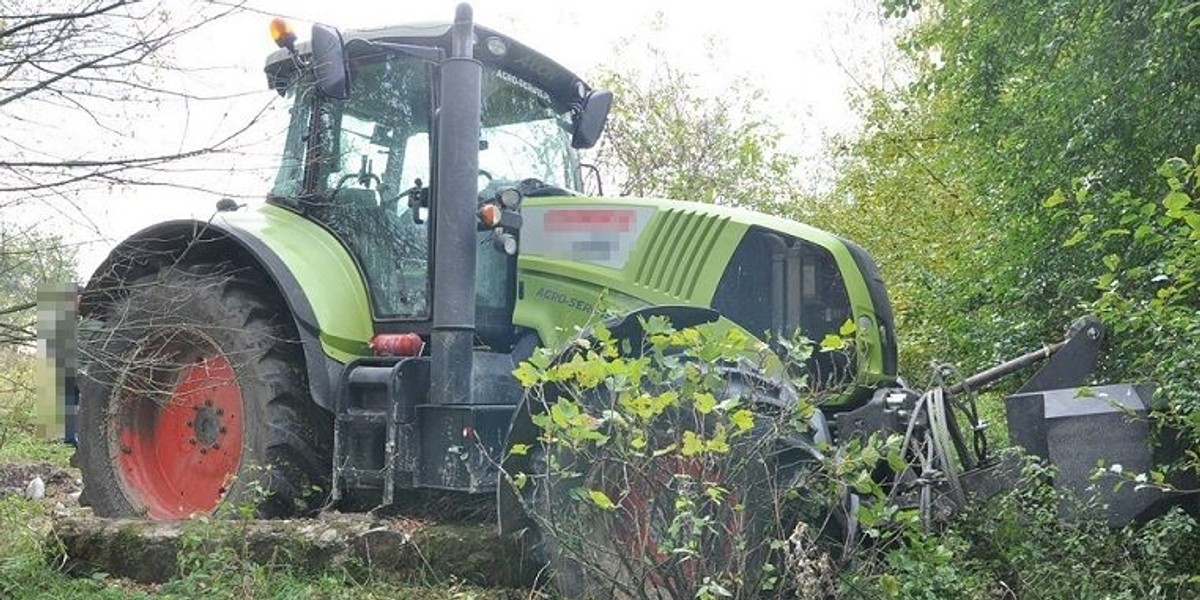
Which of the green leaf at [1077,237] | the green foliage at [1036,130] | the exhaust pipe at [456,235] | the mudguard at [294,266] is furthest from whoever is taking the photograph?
the green foliage at [1036,130]

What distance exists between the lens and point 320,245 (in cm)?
548

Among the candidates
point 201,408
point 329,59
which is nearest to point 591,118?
point 329,59

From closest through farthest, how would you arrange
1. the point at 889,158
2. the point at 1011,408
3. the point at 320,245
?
the point at 1011,408
the point at 320,245
the point at 889,158

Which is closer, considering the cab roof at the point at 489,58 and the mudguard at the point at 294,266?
the mudguard at the point at 294,266

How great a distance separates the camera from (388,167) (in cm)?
548

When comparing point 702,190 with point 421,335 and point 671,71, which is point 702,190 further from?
point 421,335

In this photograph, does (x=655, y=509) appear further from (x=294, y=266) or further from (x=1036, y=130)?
(x=1036, y=130)

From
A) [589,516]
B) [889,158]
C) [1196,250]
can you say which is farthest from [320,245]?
[889,158]

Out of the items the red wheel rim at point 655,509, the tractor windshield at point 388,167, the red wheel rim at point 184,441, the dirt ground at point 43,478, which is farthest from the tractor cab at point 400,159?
the dirt ground at point 43,478

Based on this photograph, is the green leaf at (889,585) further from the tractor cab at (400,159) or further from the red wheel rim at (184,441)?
the red wheel rim at (184,441)

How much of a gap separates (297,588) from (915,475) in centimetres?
237

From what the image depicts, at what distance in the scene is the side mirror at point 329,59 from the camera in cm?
494

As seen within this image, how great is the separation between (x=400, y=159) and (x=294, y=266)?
0.71m

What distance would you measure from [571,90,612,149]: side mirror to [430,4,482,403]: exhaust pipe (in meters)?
1.38
